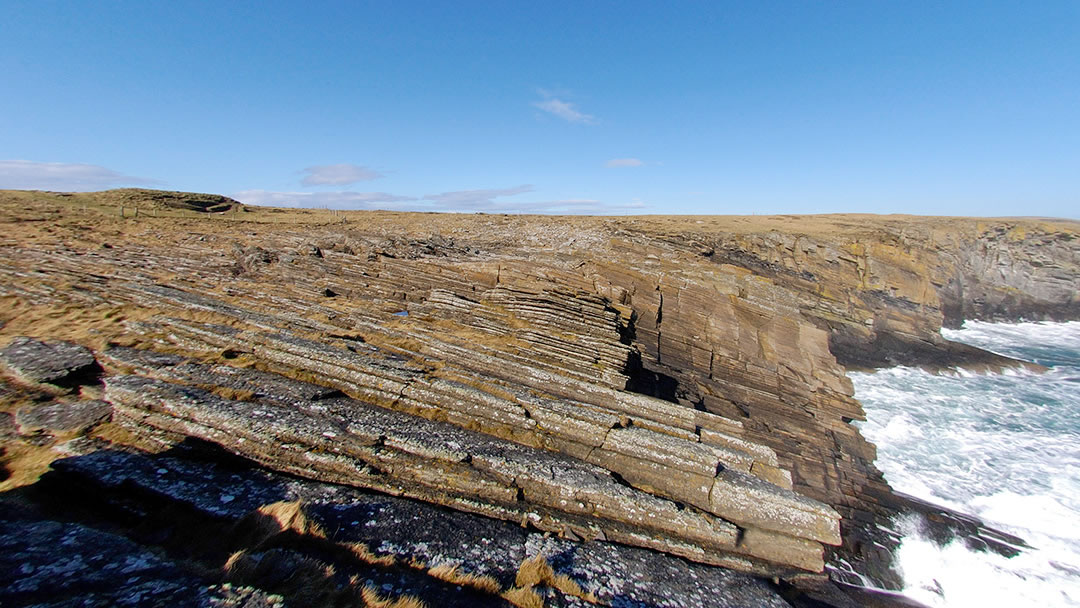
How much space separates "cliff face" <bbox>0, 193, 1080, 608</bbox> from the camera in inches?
332

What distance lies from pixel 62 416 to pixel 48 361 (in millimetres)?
2424

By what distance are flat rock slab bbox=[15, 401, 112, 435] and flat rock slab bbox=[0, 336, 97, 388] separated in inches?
45.6

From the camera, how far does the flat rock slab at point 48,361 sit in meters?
9.04

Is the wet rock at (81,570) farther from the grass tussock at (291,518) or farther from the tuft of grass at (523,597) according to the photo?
the tuft of grass at (523,597)

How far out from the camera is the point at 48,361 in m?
9.44

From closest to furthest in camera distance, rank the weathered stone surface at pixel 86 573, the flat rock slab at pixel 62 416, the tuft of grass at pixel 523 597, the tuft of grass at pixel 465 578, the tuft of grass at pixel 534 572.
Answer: the weathered stone surface at pixel 86 573 < the tuft of grass at pixel 523 597 < the tuft of grass at pixel 465 578 < the tuft of grass at pixel 534 572 < the flat rock slab at pixel 62 416

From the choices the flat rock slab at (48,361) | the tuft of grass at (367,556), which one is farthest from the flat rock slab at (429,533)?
the flat rock slab at (48,361)

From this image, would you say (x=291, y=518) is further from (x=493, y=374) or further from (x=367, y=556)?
(x=493, y=374)

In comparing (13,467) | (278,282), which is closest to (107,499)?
(13,467)

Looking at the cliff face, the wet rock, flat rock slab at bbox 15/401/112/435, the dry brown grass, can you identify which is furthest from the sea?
flat rock slab at bbox 15/401/112/435

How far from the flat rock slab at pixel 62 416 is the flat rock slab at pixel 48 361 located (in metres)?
1.16

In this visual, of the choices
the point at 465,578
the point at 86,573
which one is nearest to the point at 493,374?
the point at 465,578

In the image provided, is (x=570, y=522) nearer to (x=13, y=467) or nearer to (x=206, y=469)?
(x=206, y=469)

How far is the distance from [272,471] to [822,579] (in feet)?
36.6
